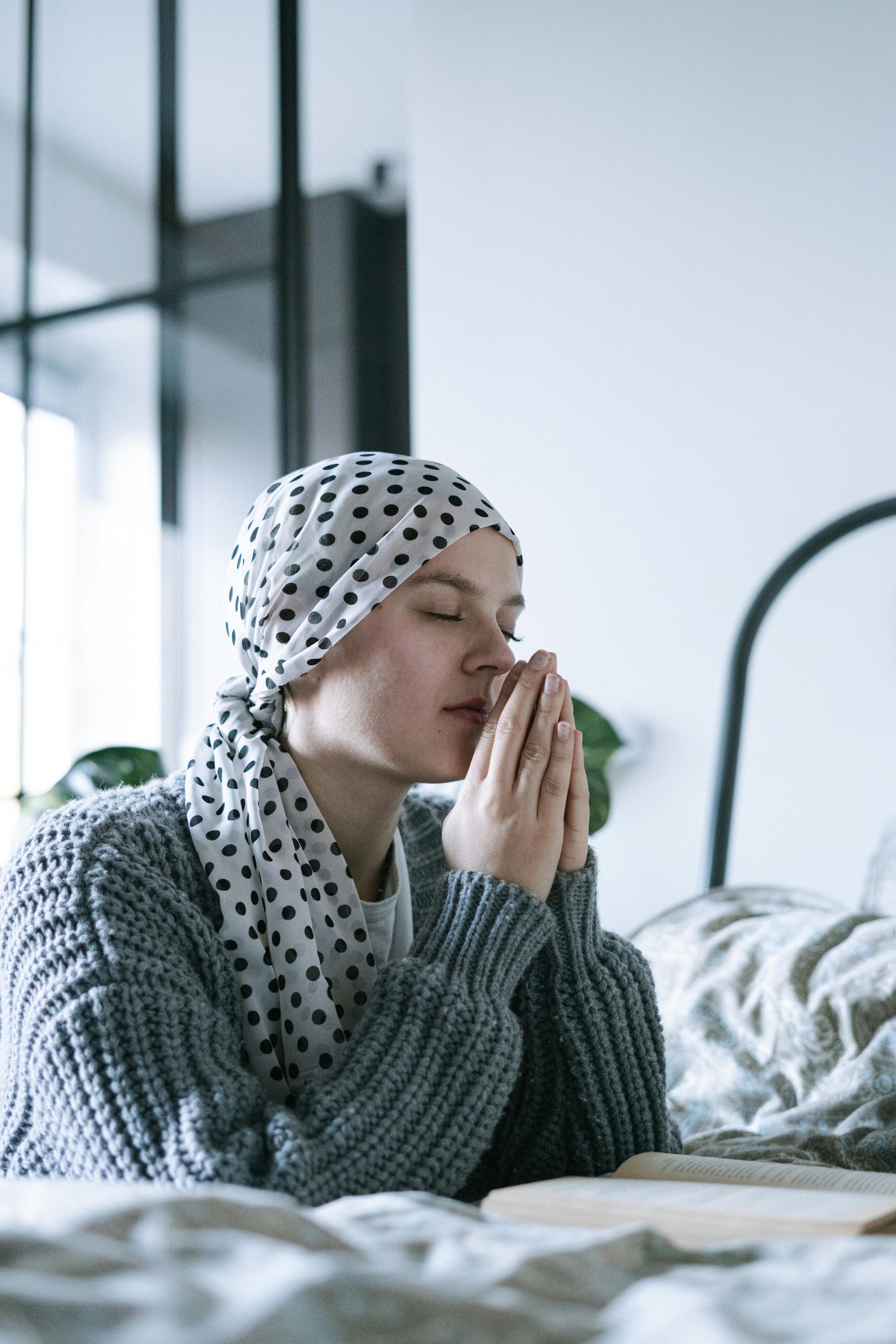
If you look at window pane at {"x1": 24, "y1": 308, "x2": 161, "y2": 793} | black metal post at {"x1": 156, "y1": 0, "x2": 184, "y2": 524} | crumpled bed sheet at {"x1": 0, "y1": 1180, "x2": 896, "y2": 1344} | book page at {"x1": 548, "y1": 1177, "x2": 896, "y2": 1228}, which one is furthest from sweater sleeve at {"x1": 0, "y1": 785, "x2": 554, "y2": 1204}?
black metal post at {"x1": 156, "y1": 0, "x2": 184, "y2": 524}

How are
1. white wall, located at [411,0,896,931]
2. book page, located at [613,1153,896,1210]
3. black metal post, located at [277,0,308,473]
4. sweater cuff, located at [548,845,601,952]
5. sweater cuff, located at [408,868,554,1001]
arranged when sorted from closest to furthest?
book page, located at [613,1153,896,1210] < sweater cuff, located at [408,868,554,1001] < sweater cuff, located at [548,845,601,952] < white wall, located at [411,0,896,931] < black metal post, located at [277,0,308,473]

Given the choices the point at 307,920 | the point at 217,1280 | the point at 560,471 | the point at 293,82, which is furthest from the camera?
the point at 293,82

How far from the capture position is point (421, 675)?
1086mm

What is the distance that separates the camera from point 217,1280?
1.43ft

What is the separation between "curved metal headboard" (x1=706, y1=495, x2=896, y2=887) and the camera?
1930 millimetres

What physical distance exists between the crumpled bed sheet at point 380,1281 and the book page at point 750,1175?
28 cm

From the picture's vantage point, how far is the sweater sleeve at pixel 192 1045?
81 cm

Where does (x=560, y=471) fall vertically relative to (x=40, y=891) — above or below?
above

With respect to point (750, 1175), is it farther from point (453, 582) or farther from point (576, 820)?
point (453, 582)

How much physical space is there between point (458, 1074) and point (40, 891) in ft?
1.10

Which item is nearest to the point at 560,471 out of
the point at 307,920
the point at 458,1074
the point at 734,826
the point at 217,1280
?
the point at 734,826

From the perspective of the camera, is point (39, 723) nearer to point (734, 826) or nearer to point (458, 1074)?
point (734, 826)

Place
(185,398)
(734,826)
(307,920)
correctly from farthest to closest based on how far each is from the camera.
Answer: (185,398) < (734,826) < (307,920)

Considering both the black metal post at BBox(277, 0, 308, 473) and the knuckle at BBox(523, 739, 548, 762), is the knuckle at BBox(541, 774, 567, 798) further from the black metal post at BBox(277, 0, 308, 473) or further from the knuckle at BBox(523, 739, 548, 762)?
the black metal post at BBox(277, 0, 308, 473)
